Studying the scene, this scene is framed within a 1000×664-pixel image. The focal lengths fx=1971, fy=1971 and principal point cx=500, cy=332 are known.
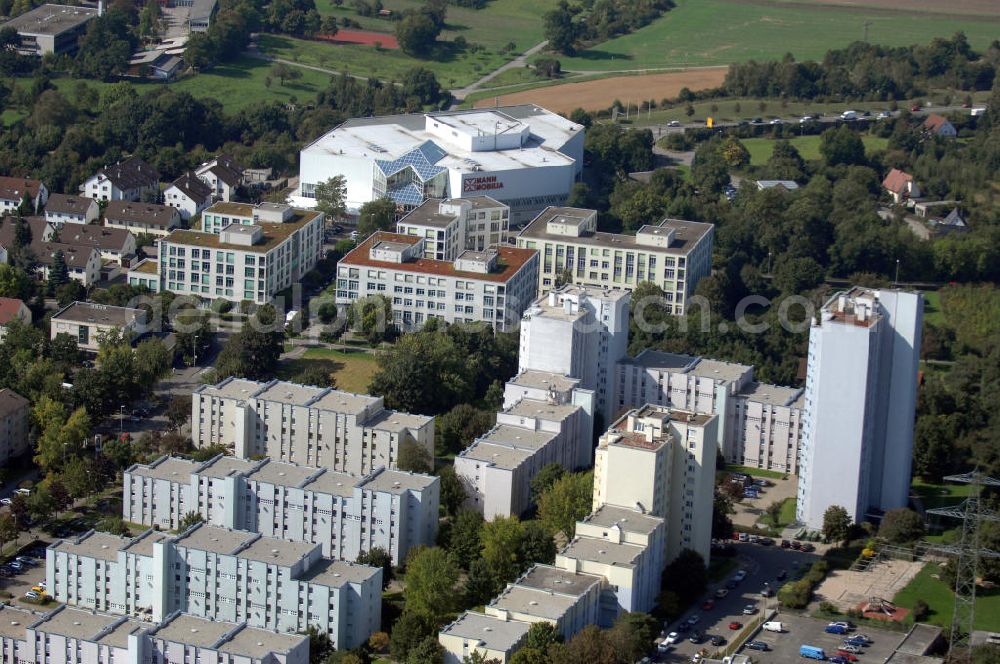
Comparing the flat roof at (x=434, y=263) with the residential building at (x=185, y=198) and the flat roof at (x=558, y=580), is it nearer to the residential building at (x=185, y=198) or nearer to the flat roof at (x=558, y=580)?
the residential building at (x=185, y=198)

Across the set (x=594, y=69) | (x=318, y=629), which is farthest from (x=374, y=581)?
(x=594, y=69)

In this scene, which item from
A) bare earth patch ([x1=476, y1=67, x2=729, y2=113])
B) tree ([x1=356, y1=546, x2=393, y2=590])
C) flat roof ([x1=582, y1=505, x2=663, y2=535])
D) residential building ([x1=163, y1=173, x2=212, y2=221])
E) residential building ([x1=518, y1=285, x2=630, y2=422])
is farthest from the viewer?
bare earth patch ([x1=476, y1=67, x2=729, y2=113])

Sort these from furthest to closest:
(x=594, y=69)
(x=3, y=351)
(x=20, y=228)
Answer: (x=594, y=69), (x=20, y=228), (x=3, y=351)

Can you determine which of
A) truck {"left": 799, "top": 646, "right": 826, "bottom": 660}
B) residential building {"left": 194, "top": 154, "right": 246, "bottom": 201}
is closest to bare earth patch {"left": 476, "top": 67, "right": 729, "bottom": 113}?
residential building {"left": 194, "top": 154, "right": 246, "bottom": 201}

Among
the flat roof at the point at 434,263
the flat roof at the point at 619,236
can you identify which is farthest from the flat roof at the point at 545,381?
the flat roof at the point at 619,236

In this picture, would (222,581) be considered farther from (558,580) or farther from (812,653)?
(812,653)

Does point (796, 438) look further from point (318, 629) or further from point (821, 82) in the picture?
point (821, 82)

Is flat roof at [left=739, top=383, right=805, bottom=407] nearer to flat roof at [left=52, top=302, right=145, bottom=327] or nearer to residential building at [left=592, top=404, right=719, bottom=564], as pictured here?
residential building at [left=592, top=404, right=719, bottom=564]
